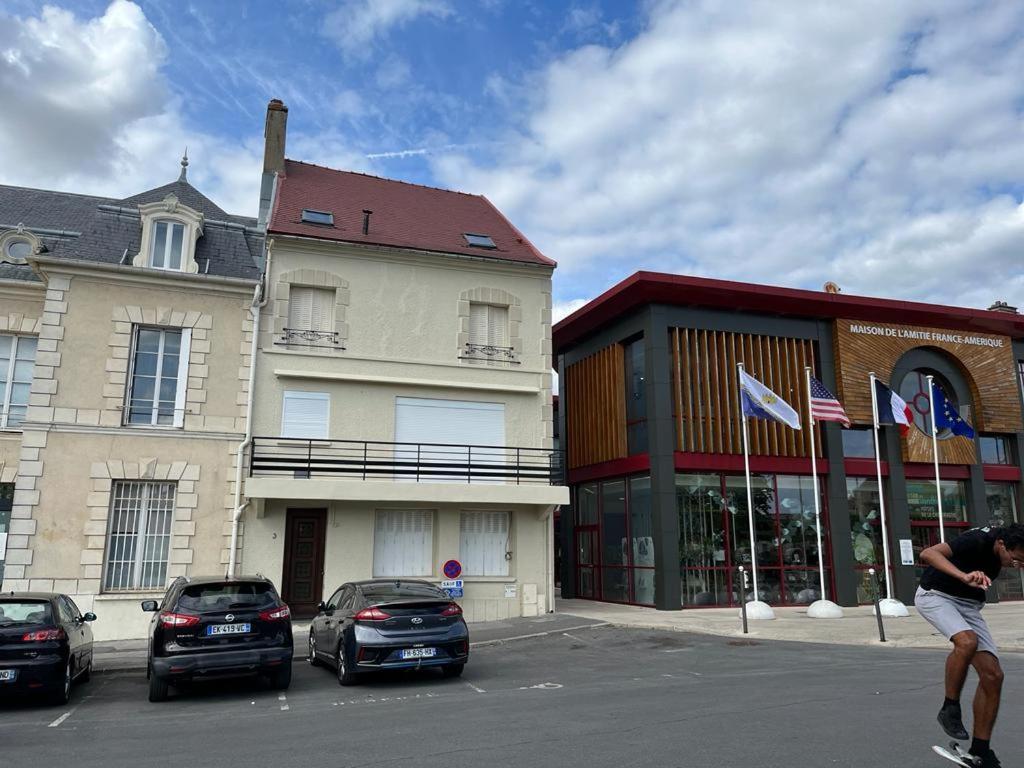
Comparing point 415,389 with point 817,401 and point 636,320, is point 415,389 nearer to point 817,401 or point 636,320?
point 636,320

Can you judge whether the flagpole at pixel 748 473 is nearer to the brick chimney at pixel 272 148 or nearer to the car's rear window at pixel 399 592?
the car's rear window at pixel 399 592

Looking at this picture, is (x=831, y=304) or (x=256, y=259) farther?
(x=831, y=304)

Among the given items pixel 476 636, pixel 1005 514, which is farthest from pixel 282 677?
pixel 1005 514

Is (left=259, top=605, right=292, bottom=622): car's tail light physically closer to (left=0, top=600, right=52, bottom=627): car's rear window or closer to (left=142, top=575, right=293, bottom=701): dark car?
(left=142, top=575, right=293, bottom=701): dark car

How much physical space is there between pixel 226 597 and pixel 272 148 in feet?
47.3

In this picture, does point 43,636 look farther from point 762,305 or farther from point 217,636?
point 762,305

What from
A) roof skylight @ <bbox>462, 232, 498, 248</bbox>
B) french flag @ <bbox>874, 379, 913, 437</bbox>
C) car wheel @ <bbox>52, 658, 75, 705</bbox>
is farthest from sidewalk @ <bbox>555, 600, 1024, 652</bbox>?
car wheel @ <bbox>52, 658, 75, 705</bbox>

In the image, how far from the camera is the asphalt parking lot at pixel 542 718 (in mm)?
6238

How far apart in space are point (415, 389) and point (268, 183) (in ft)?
23.9

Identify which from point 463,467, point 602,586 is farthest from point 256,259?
point 602,586

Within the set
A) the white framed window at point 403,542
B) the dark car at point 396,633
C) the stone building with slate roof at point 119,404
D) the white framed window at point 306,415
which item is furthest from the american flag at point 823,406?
the stone building with slate roof at point 119,404

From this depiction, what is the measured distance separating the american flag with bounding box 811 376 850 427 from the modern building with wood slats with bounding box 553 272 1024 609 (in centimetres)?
201

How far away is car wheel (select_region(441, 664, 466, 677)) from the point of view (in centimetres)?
1034

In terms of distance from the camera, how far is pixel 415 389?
17984 mm
